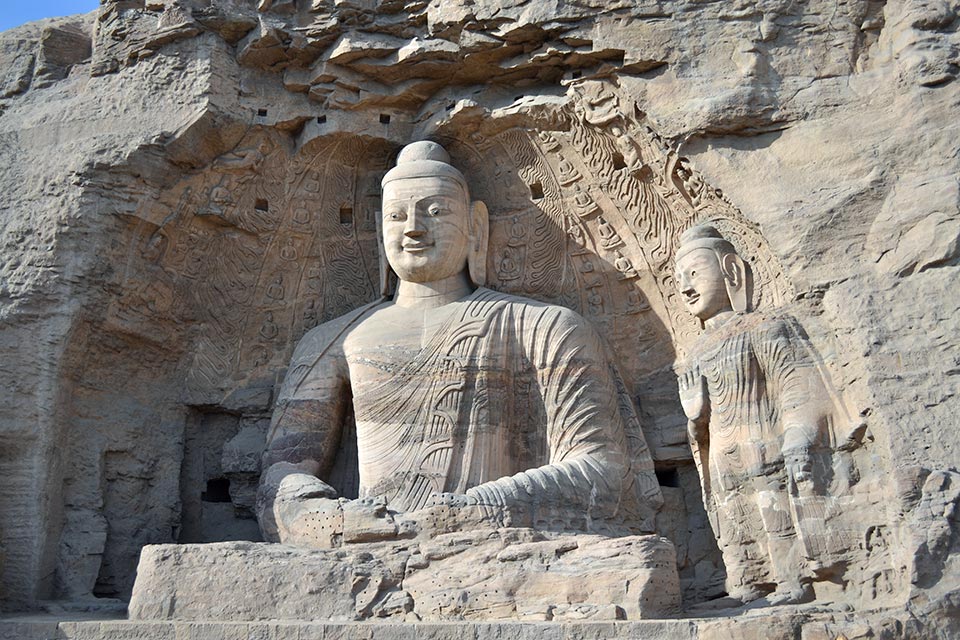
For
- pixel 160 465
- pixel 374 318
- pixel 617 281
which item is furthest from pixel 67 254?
pixel 617 281

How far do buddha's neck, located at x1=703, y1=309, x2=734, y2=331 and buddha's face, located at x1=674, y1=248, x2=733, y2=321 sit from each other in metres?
0.03

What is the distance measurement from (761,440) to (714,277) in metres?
1.00

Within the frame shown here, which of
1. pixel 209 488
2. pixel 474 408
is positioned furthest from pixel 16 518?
pixel 474 408

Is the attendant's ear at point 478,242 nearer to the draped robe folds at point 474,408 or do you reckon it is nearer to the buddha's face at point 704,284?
the draped robe folds at point 474,408

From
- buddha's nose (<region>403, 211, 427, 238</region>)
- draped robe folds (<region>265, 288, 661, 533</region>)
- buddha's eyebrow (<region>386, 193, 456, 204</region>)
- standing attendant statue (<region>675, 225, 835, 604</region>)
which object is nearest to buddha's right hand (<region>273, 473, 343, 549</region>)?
draped robe folds (<region>265, 288, 661, 533</region>)

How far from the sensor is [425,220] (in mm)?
7434

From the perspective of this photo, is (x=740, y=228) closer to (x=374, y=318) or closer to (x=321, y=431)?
(x=374, y=318)

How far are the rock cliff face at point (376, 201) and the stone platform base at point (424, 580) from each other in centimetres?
122

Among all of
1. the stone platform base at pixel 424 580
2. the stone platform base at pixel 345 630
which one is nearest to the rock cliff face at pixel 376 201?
the stone platform base at pixel 345 630

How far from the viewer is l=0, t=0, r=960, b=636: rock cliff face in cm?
624

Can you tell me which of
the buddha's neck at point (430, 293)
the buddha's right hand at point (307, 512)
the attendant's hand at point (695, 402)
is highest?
the buddha's neck at point (430, 293)

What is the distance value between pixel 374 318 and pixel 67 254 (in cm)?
188

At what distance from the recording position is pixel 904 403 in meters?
5.74

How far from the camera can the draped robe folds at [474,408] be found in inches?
265
